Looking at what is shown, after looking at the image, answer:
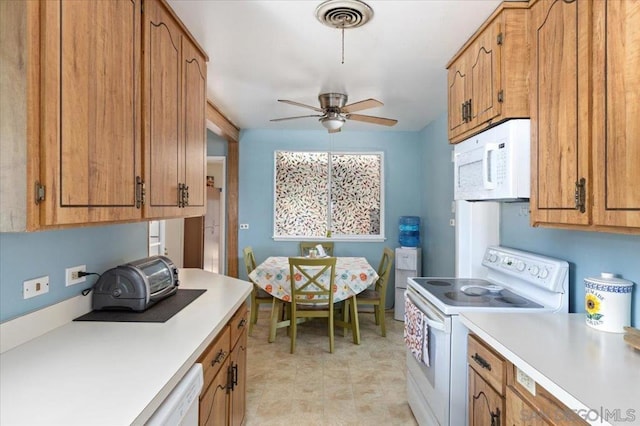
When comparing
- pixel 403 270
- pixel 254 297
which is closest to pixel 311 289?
pixel 254 297

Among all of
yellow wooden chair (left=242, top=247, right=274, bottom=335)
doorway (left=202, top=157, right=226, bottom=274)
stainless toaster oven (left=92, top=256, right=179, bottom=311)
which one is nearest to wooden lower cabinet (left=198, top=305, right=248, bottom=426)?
stainless toaster oven (left=92, top=256, right=179, bottom=311)

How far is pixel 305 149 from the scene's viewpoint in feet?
16.7

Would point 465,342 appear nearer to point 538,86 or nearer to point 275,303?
point 538,86

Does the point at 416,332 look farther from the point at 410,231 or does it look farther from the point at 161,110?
the point at 410,231

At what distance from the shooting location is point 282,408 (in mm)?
2588

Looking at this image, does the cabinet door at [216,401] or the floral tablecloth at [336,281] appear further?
the floral tablecloth at [336,281]

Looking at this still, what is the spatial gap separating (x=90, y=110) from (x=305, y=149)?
3.94 metres

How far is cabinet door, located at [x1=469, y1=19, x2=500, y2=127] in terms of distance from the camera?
1.88 metres

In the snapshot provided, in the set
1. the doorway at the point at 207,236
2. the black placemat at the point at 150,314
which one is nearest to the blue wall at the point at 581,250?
the black placemat at the point at 150,314

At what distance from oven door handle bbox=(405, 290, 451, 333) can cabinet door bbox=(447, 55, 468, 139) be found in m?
1.09

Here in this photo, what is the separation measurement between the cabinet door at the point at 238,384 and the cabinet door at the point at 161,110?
847mm

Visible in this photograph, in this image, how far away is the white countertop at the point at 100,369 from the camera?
35.7 inches

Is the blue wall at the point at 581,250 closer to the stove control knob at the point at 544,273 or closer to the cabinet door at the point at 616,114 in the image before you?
the stove control knob at the point at 544,273

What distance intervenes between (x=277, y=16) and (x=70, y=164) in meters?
1.40
